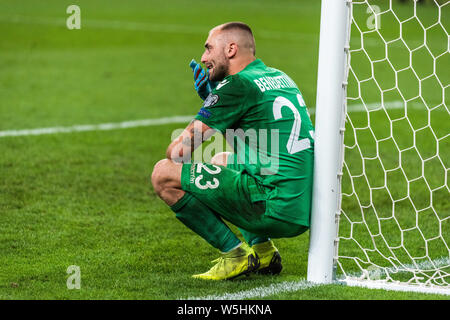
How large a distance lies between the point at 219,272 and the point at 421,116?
6.14 meters

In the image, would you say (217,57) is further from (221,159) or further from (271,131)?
(221,159)

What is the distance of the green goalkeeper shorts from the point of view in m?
4.17

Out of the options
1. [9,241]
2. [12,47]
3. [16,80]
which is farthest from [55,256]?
[12,47]

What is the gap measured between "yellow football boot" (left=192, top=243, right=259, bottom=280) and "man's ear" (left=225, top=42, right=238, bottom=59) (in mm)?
1076

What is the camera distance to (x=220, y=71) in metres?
4.43

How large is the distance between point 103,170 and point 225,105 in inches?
118

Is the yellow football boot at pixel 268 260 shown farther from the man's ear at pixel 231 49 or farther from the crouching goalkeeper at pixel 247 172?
the man's ear at pixel 231 49

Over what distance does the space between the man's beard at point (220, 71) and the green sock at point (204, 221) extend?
71 centimetres

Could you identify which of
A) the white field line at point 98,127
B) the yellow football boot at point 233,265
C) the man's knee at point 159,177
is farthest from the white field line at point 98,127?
the yellow football boot at point 233,265

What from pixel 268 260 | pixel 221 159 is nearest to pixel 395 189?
pixel 221 159

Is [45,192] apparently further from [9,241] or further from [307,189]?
[307,189]

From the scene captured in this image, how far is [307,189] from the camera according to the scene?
4199mm

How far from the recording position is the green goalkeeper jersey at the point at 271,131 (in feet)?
13.5
